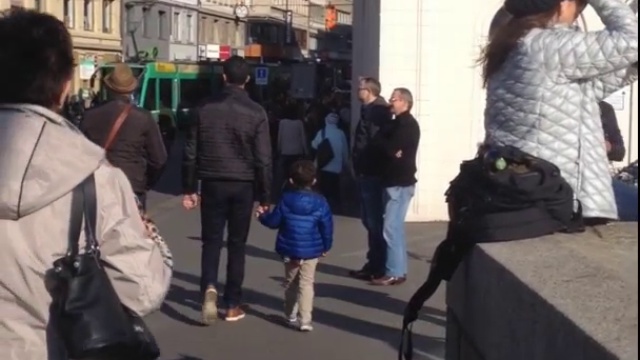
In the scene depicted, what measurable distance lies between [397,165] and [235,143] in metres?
2.19

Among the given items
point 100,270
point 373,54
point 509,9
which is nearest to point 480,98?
point 373,54

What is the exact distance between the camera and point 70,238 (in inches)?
138

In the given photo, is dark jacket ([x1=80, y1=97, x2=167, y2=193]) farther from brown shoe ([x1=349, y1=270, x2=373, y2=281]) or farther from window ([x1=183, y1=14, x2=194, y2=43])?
window ([x1=183, y1=14, x2=194, y2=43])

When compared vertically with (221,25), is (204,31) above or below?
below

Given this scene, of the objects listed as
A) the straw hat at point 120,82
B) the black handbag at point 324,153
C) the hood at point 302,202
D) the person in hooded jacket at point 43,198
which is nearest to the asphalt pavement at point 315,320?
the hood at point 302,202

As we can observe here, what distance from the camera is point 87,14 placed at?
59906 millimetres

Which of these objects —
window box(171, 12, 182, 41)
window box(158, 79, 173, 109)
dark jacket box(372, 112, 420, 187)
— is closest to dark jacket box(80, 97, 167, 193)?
dark jacket box(372, 112, 420, 187)

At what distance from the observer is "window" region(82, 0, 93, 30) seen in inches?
2343

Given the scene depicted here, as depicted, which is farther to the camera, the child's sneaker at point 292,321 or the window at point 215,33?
the window at point 215,33

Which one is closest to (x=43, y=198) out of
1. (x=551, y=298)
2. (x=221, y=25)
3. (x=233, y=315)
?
(x=551, y=298)

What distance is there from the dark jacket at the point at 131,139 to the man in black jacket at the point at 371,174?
2.91 metres

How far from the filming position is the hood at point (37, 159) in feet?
11.3

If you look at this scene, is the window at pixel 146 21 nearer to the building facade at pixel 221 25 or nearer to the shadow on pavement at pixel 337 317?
the building facade at pixel 221 25

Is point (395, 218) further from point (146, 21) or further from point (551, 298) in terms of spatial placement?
point (146, 21)
